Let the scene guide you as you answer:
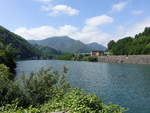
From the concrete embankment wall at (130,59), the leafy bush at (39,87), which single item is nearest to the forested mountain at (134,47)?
the concrete embankment wall at (130,59)

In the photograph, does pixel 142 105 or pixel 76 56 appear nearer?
pixel 142 105

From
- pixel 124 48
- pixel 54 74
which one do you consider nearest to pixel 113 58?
pixel 124 48

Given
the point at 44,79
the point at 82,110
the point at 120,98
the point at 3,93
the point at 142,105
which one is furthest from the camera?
the point at 120,98

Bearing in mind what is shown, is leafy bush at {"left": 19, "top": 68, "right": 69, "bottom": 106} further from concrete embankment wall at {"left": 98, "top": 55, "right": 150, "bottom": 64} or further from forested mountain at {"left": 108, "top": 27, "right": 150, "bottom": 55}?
forested mountain at {"left": 108, "top": 27, "right": 150, "bottom": 55}

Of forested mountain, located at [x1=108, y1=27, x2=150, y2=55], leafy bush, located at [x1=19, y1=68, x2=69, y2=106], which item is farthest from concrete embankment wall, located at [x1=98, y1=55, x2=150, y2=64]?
leafy bush, located at [x1=19, y1=68, x2=69, y2=106]

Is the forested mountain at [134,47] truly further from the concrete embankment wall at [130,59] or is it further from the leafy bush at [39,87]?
the leafy bush at [39,87]

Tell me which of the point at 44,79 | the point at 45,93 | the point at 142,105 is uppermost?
the point at 44,79

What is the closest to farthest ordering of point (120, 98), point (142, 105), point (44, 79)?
point (44, 79) → point (142, 105) → point (120, 98)

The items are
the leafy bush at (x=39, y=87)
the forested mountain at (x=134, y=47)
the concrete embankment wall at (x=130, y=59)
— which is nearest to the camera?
the leafy bush at (x=39, y=87)

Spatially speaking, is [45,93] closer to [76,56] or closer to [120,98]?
[120,98]

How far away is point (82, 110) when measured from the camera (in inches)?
379

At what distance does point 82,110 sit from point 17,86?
864 centimetres

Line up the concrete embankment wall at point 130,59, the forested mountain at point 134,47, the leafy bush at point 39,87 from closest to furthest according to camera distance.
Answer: the leafy bush at point 39,87, the concrete embankment wall at point 130,59, the forested mountain at point 134,47

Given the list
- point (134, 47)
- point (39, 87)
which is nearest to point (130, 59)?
point (134, 47)
